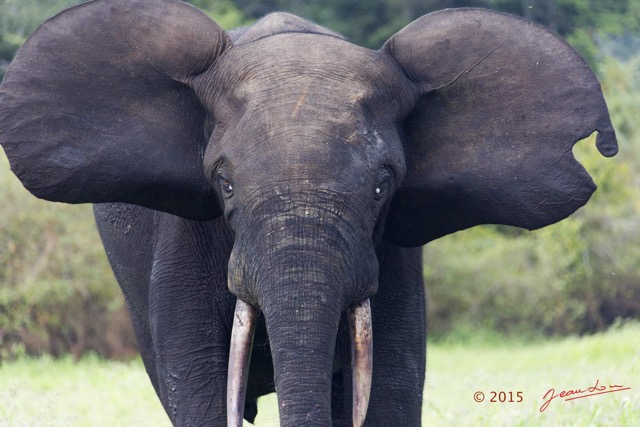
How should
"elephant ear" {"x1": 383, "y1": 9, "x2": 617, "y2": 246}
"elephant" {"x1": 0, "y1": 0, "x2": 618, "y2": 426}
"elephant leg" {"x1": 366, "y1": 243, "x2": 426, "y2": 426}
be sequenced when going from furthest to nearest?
"elephant leg" {"x1": 366, "y1": 243, "x2": 426, "y2": 426}
"elephant ear" {"x1": 383, "y1": 9, "x2": 617, "y2": 246}
"elephant" {"x1": 0, "y1": 0, "x2": 618, "y2": 426}

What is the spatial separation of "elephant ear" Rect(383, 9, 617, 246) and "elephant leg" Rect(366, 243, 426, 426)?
0.48 metres

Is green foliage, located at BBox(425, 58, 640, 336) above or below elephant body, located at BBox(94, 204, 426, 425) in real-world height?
above

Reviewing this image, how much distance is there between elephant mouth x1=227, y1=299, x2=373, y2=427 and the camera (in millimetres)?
5285

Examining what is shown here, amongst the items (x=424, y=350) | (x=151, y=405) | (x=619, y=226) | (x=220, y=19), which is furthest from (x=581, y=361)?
(x=220, y=19)

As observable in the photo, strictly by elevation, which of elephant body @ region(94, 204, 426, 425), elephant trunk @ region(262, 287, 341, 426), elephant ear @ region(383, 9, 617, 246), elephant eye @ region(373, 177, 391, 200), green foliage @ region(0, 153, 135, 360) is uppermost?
green foliage @ region(0, 153, 135, 360)

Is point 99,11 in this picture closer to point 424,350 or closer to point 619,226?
point 424,350

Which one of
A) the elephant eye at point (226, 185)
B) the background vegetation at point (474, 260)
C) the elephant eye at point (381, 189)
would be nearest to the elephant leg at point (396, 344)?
the elephant eye at point (381, 189)

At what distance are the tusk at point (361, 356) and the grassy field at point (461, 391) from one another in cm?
198

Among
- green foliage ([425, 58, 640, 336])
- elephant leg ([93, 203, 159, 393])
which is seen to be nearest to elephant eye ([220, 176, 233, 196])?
elephant leg ([93, 203, 159, 393])

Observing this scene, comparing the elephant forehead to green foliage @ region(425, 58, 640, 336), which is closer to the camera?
the elephant forehead

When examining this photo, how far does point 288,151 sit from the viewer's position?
5117 mm

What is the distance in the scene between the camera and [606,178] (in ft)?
93.9

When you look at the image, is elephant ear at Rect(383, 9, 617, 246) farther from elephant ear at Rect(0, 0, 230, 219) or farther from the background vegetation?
the background vegetation

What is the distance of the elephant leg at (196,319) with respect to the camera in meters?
6.01
